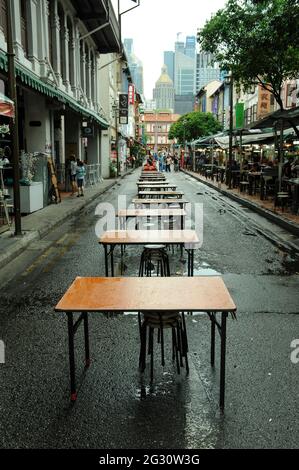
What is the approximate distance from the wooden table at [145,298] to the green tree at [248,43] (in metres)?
13.7

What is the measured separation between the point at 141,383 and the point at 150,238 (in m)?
3.01

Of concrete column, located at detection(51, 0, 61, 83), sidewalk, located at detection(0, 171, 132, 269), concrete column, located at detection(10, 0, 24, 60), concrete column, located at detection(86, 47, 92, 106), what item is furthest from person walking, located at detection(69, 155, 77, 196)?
concrete column, located at detection(86, 47, 92, 106)

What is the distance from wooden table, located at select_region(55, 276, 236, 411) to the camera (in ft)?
12.1

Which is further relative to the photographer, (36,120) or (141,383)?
(36,120)

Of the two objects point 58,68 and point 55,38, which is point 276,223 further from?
point 55,38

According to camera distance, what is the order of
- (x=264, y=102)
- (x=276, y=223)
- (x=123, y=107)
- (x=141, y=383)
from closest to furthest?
(x=141, y=383) → (x=276, y=223) → (x=264, y=102) → (x=123, y=107)

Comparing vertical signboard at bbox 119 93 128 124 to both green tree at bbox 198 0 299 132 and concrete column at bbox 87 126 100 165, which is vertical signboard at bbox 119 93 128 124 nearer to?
concrete column at bbox 87 126 100 165

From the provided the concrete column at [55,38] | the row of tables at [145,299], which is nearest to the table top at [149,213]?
the row of tables at [145,299]

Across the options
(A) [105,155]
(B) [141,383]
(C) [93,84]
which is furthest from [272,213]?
(A) [105,155]

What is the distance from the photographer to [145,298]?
3.93 meters

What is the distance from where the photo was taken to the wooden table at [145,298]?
3.69m

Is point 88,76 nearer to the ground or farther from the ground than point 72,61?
farther from the ground

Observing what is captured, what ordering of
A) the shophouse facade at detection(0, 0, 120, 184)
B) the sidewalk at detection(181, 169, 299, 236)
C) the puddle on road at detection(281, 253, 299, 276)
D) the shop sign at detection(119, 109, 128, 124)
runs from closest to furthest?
the puddle on road at detection(281, 253, 299, 276) < the sidewalk at detection(181, 169, 299, 236) < the shophouse facade at detection(0, 0, 120, 184) < the shop sign at detection(119, 109, 128, 124)

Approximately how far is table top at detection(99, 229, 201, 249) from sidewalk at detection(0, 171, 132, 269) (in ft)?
8.20
